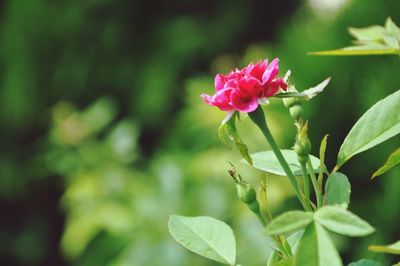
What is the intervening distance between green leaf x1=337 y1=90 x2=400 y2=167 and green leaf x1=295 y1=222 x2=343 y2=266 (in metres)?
0.10

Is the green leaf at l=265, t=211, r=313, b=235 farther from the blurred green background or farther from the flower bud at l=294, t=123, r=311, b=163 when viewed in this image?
the blurred green background

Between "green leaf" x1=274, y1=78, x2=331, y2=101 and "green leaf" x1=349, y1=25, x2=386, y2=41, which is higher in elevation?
"green leaf" x1=349, y1=25, x2=386, y2=41

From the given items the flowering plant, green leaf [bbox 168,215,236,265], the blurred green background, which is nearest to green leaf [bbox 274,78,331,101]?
the flowering plant

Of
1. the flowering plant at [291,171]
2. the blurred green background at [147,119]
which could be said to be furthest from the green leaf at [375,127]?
the blurred green background at [147,119]

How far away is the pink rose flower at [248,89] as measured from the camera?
1.48 ft

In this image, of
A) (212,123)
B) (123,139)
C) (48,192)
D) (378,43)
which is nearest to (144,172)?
(123,139)

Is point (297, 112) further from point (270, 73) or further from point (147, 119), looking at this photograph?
point (147, 119)

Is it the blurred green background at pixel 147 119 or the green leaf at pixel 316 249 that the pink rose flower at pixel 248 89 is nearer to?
the green leaf at pixel 316 249

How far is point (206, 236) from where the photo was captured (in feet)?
1.62

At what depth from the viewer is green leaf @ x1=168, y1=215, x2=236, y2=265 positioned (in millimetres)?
481

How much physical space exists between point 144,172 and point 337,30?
85 cm

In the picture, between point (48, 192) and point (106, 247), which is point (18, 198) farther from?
point (106, 247)

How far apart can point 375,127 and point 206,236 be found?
14 cm

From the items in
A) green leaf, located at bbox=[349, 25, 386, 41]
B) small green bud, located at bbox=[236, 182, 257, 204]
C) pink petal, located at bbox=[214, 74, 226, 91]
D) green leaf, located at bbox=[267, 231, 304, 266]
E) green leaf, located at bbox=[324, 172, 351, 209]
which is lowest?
green leaf, located at bbox=[267, 231, 304, 266]
